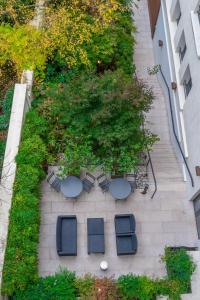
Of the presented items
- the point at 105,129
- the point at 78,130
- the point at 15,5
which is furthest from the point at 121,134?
the point at 15,5

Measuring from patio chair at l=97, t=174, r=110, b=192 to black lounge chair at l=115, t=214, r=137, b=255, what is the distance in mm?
1519

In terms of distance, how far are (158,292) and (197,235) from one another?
3.27m

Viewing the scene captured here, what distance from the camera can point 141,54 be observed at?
22.9 meters

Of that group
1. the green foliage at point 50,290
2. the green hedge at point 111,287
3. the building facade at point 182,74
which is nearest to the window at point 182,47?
the building facade at point 182,74

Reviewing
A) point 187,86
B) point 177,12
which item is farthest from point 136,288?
point 177,12

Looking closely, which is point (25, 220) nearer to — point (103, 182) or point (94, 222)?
point (94, 222)

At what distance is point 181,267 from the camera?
49.2ft

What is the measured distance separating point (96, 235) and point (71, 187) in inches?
94.9

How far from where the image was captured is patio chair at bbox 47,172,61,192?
16969 millimetres

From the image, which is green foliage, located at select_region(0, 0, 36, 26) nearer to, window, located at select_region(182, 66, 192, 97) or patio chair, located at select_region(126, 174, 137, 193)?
window, located at select_region(182, 66, 192, 97)

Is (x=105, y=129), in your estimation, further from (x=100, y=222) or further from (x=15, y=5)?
(x=15, y=5)

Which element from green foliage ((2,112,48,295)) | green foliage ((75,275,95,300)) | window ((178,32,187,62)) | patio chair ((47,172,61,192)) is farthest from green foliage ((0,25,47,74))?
green foliage ((75,275,95,300))

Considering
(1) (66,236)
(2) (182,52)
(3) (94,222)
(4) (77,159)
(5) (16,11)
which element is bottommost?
(1) (66,236)

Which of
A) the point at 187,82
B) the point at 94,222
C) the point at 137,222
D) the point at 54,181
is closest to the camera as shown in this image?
the point at 94,222
